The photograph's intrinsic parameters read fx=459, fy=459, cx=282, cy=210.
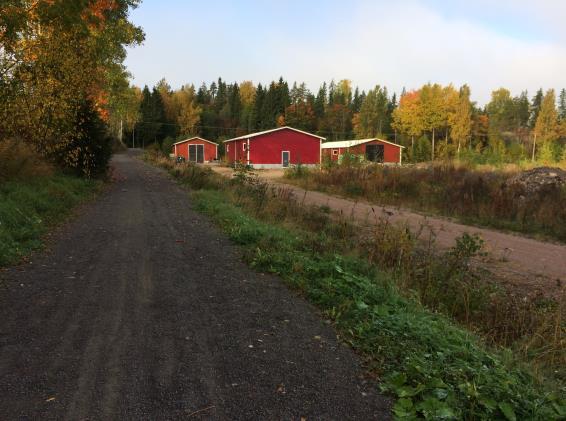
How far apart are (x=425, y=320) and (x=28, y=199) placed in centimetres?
997

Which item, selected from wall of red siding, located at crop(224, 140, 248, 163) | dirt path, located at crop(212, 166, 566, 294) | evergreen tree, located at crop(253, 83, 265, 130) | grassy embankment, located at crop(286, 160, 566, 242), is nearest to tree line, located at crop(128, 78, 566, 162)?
evergreen tree, located at crop(253, 83, 265, 130)

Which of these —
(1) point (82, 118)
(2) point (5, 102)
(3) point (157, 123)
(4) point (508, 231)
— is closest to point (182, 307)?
(2) point (5, 102)

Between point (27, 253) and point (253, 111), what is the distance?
96.1 m

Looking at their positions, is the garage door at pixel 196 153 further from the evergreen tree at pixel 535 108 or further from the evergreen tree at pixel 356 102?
Result: the evergreen tree at pixel 535 108

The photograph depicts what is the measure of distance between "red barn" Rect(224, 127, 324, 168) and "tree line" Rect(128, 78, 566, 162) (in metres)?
23.4

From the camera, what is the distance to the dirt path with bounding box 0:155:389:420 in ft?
10.7

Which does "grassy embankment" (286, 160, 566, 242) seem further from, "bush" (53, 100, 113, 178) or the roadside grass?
the roadside grass

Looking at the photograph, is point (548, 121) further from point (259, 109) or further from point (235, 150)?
point (235, 150)

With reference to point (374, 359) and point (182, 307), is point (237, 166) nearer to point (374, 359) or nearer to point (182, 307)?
point (182, 307)

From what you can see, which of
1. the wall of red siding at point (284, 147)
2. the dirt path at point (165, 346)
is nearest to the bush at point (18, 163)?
the dirt path at point (165, 346)

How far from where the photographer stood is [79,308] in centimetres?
517

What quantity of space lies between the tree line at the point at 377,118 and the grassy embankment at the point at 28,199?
2213 inches

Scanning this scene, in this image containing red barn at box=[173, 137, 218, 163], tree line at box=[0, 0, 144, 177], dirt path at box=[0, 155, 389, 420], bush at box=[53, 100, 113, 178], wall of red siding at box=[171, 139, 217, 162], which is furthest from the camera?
wall of red siding at box=[171, 139, 217, 162]

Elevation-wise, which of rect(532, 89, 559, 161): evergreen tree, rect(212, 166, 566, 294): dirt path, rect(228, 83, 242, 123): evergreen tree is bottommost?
rect(212, 166, 566, 294): dirt path
